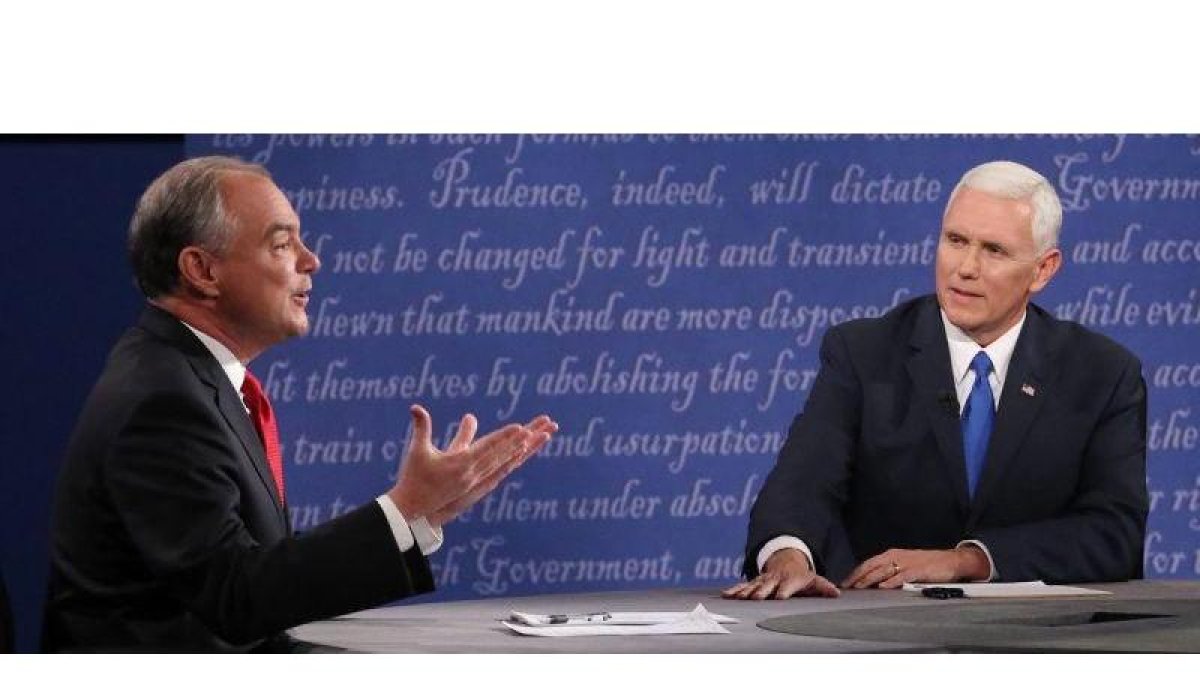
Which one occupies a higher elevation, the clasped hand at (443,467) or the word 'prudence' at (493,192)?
the word 'prudence' at (493,192)

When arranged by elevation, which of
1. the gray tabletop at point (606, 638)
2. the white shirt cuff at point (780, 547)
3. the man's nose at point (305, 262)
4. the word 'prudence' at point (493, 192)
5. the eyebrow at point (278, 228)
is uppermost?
the word 'prudence' at point (493, 192)

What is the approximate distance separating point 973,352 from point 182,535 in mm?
2244

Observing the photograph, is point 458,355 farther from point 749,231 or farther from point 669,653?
point 669,653

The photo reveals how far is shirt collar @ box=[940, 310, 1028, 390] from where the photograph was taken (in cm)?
454

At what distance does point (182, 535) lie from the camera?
10.4 ft

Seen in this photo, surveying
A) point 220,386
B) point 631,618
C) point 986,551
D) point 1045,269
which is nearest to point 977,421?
point 986,551

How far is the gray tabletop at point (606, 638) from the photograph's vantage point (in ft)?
10.5

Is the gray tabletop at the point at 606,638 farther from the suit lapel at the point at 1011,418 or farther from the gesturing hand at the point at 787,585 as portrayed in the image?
the suit lapel at the point at 1011,418

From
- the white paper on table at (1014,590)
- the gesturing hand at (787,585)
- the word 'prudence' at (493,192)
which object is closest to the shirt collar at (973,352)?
the white paper on table at (1014,590)

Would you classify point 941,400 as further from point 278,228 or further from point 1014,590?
point 278,228

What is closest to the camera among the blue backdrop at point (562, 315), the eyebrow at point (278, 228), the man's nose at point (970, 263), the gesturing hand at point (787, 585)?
the eyebrow at point (278, 228)

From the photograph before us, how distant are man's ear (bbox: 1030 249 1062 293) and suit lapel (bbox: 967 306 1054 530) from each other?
247 millimetres

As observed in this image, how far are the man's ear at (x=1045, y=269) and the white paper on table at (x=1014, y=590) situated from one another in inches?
36.1

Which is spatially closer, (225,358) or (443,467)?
(443,467)
